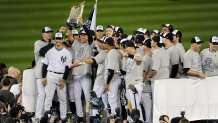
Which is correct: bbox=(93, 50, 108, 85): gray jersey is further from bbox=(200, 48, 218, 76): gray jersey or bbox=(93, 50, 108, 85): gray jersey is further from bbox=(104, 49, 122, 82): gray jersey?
bbox=(200, 48, 218, 76): gray jersey

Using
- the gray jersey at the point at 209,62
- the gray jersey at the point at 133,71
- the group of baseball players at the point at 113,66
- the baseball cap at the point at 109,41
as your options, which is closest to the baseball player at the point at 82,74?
the group of baseball players at the point at 113,66

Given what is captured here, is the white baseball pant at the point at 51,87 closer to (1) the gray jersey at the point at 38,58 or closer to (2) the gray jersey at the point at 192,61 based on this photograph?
(1) the gray jersey at the point at 38,58

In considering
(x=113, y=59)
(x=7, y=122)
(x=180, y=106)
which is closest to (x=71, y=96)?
(x=113, y=59)

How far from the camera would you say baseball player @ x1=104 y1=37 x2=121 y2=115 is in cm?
1015

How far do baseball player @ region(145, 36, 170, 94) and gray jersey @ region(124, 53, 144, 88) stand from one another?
187 mm

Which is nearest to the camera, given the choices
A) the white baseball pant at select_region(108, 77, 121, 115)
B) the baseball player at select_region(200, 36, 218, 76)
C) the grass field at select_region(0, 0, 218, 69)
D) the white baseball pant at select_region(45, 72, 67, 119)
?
the baseball player at select_region(200, 36, 218, 76)

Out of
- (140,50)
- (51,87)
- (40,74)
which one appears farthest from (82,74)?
(140,50)

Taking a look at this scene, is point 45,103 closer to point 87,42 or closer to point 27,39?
point 87,42

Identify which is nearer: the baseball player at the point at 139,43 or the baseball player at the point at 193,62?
the baseball player at the point at 193,62

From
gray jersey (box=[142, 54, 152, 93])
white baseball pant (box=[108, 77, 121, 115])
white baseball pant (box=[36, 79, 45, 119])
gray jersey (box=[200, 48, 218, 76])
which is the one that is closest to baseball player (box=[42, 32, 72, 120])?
white baseball pant (box=[36, 79, 45, 119])

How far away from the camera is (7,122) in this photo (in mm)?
7582

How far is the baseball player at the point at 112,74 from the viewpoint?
1015 cm

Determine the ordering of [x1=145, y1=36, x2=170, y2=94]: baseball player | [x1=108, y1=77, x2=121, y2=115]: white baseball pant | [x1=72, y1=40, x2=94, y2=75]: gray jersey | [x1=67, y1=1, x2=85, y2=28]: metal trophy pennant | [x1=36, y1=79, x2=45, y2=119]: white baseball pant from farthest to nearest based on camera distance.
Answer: [x1=67, y1=1, x2=85, y2=28]: metal trophy pennant → [x1=72, y1=40, x2=94, y2=75]: gray jersey → [x1=36, y1=79, x2=45, y2=119]: white baseball pant → [x1=108, y1=77, x2=121, y2=115]: white baseball pant → [x1=145, y1=36, x2=170, y2=94]: baseball player

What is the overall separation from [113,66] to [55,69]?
0.93 meters
